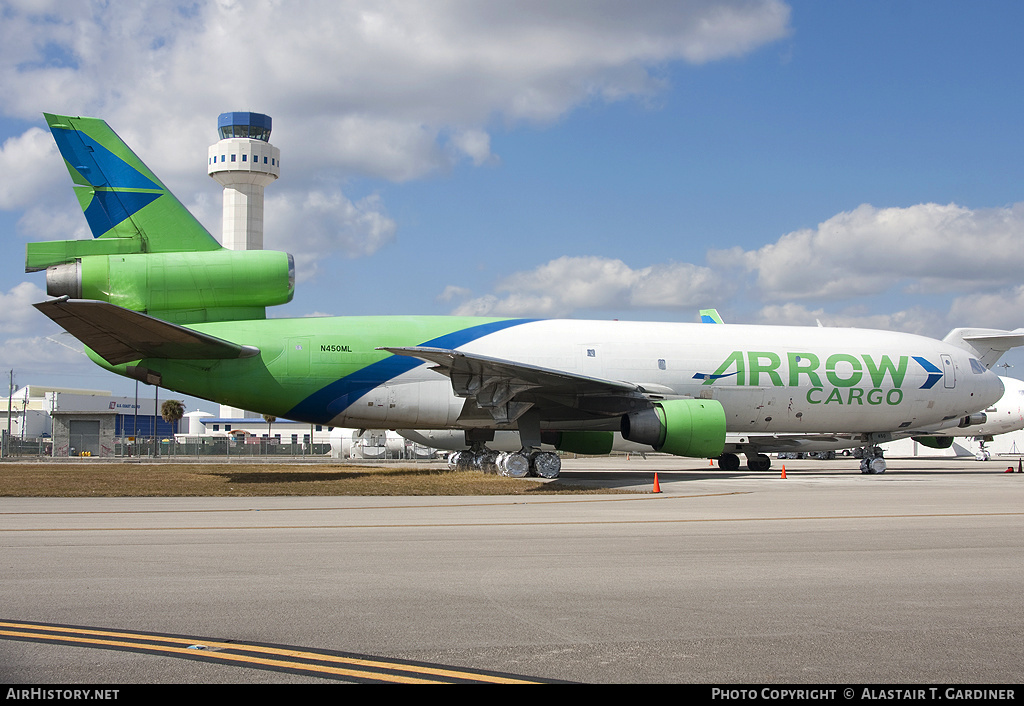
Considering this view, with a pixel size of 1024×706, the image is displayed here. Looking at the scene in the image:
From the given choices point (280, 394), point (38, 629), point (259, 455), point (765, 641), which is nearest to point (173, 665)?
point (38, 629)

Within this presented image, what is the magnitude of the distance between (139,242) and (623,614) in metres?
20.3

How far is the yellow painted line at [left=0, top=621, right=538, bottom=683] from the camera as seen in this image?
443cm

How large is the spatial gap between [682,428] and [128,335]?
14314 millimetres

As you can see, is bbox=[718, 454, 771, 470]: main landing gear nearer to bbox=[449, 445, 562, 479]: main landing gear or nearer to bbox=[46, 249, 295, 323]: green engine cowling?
bbox=[449, 445, 562, 479]: main landing gear

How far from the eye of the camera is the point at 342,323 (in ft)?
79.3

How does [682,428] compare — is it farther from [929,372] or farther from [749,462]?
[749,462]

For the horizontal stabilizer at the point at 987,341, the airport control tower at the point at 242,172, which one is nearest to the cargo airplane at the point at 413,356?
the horizontal stabilizer at the point at 987,341

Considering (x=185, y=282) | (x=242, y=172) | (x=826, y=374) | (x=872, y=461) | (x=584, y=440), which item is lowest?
(x=872, y=461)

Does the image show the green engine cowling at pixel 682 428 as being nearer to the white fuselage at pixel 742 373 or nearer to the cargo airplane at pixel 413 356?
the cargo airplane at pixel 413 356

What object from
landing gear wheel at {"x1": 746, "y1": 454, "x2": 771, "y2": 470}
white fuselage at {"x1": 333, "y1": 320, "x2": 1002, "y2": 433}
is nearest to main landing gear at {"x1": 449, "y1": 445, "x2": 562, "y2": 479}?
white fuselage at {"x1": 333, "y1": 320, "x2": 1002, "y2": 433}

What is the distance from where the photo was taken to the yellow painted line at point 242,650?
4.43 meters

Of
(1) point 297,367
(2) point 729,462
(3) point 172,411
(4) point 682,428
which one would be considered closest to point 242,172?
(3) point 172,411

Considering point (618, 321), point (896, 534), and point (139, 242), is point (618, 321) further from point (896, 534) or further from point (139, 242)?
point (896, 534)

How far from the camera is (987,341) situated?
31.3 meters
